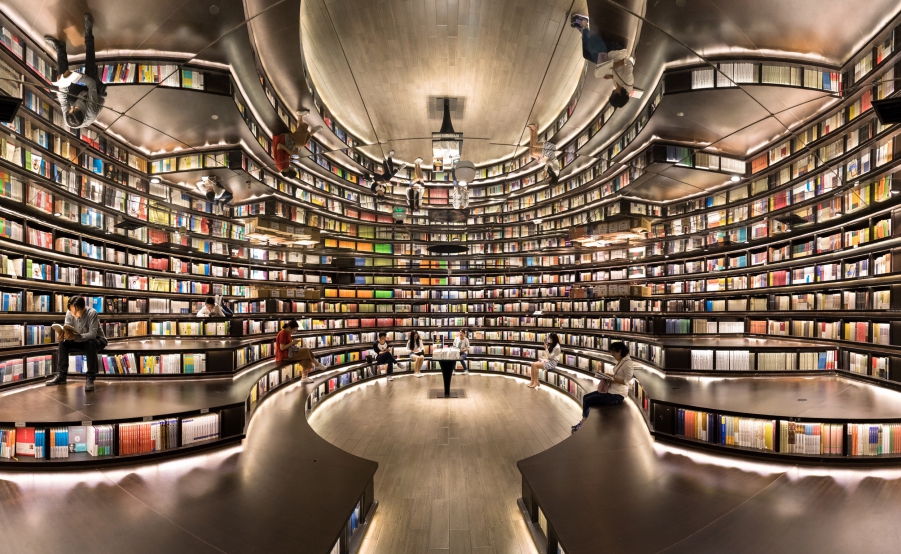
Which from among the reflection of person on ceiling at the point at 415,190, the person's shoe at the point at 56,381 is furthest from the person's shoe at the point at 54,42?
the reflection of person on ceiling at the point at 415,190

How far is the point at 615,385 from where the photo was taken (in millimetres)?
4332

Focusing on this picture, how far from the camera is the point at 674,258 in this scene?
6855mm

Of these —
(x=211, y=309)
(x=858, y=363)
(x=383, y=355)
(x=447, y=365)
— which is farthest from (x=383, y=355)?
(x=858, y=363)

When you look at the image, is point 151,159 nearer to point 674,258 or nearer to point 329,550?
point 329,550

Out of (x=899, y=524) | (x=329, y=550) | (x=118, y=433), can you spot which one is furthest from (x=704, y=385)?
(x=118, y=433)

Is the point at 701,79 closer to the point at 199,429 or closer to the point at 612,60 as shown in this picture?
the point at 612,60

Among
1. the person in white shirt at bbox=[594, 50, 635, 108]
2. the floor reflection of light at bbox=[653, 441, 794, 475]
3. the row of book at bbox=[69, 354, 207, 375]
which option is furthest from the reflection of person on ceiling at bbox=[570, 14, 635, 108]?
the row of book at bbox=[69, 354, 207, 375]

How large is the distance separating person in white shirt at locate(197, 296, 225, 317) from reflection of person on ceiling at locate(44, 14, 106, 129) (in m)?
2.95

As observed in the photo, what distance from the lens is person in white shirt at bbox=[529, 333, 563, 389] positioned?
7.01 m

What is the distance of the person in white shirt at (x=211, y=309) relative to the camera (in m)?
5.82

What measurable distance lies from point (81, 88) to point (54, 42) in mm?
750

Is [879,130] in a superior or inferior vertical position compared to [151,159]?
inferior

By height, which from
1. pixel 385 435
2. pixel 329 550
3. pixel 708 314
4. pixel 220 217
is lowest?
pixel 385 435

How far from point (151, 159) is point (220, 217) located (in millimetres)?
1323
